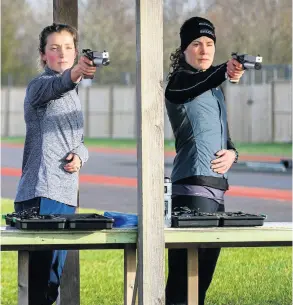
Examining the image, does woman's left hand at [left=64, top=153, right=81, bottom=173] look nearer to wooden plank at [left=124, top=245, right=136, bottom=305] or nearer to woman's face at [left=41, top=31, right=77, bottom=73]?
woman's face at [left=41, top=31, right=77, bottom=73]

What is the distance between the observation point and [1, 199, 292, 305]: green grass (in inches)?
385

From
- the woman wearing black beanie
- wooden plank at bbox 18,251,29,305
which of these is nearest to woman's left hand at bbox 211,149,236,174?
the woman wearing black beanie

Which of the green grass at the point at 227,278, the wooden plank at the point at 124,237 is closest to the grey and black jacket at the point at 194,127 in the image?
the wooden plank at the point at 124,237

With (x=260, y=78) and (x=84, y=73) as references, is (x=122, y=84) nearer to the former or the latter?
(x=260, y=78)

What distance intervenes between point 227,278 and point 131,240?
4.91 m

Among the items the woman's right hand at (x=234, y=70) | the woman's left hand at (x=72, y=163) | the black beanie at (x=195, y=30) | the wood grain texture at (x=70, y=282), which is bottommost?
the wood grain texture at (x=70, y=282)

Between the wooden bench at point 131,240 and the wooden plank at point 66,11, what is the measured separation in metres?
1.96

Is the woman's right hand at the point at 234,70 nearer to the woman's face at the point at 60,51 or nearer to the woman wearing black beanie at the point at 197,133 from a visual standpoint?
the woman wearing black beanie at the point at 197,133

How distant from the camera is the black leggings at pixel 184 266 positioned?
6.78 m

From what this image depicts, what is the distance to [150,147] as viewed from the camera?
604 cm

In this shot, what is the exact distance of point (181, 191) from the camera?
675cm

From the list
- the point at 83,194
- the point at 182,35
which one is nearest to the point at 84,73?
the point at 182,35

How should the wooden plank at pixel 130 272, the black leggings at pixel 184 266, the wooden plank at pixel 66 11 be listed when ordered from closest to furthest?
the wooden plank at pixel 130 272 < the black leggings at pixel 184 266 < the wooden plank at pixel 66 11

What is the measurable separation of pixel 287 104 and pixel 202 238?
4961cm
